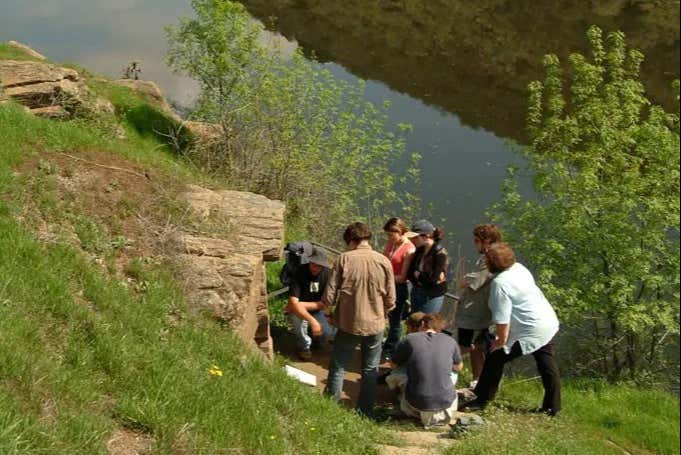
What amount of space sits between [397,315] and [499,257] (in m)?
2.41

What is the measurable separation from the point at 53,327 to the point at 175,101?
16235 millimetres

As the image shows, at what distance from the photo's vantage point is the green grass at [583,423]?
6.05 meters

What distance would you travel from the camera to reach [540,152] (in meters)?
12.2

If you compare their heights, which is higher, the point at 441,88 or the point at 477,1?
the point at 477,1

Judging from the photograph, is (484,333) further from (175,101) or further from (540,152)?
(175,101)

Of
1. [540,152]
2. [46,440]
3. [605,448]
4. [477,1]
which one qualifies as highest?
[477,1]

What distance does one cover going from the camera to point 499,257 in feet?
22.1

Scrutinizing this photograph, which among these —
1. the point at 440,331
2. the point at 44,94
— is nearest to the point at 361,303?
the point at 440,331

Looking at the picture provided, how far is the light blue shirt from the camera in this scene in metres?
6.67

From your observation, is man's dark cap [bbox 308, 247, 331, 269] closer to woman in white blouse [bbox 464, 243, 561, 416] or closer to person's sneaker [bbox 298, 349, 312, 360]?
person's sneaker [bbox 298, 349, 312, 360]

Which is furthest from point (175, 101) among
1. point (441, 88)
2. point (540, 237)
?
point (540, 237)

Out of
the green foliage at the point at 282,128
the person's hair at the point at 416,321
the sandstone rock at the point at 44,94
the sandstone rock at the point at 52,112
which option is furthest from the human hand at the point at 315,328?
the sandstone rock at the point at 44,94

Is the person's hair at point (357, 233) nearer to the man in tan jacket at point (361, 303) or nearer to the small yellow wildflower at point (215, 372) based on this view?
the man in tan jacket at point (361, 303)

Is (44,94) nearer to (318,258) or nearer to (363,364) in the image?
(318,258)
